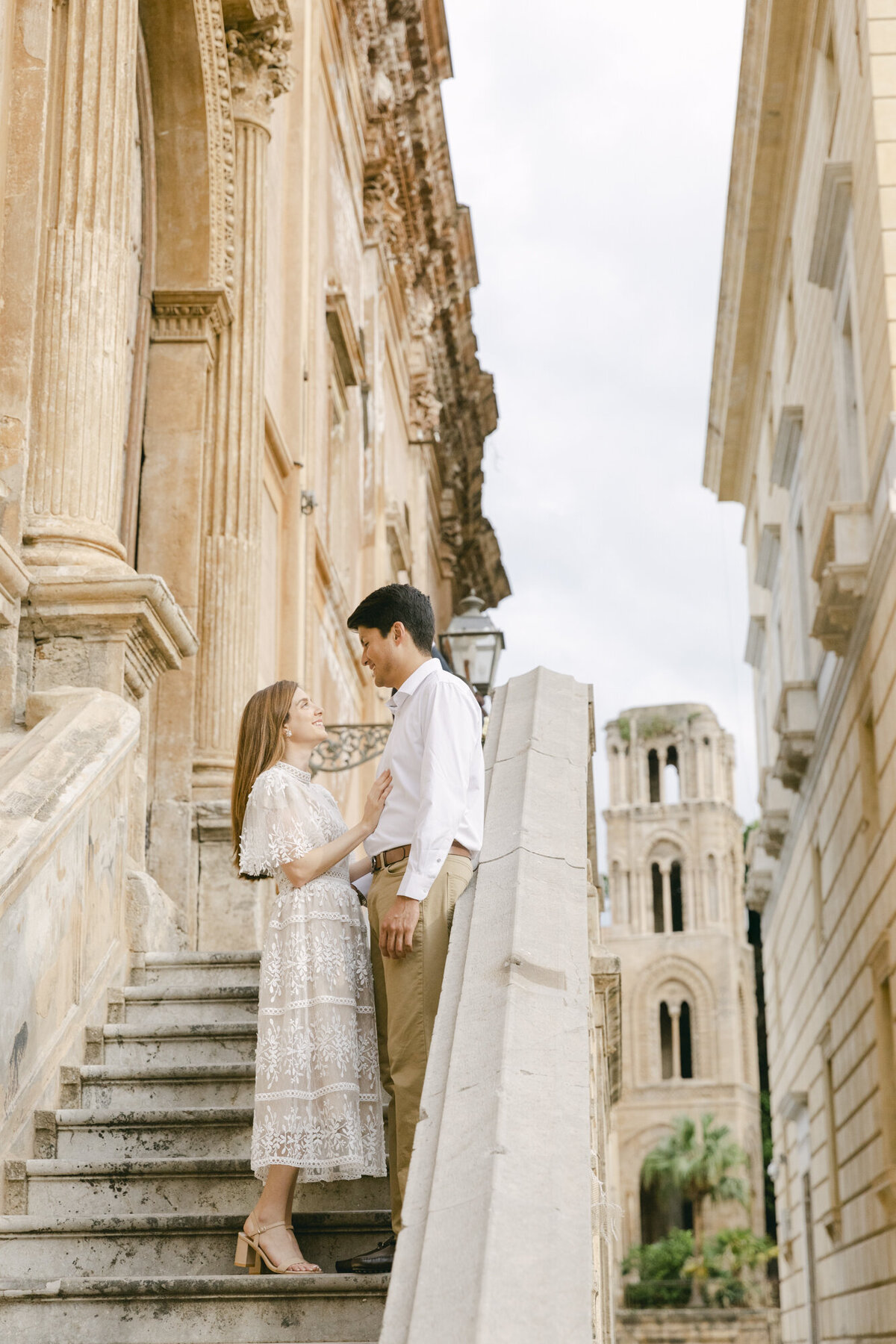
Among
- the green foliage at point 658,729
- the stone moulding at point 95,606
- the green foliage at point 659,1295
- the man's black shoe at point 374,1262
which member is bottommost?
the green foliage at point 659,1295

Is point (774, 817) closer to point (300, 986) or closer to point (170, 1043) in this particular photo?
point (170, 1043)

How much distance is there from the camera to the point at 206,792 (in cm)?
950

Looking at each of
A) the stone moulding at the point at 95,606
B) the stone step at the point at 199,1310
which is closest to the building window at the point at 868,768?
the stone moulding at the point at 95,606

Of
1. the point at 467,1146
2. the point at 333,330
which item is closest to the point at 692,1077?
the point at 333,330

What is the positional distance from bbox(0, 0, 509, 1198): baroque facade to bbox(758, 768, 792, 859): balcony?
7.66 m

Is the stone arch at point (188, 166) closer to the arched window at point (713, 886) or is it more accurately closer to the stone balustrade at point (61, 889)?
the stone balustrade at point (61, 889)

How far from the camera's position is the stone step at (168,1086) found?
18.6ft

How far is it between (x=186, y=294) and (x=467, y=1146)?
7546 millimetres

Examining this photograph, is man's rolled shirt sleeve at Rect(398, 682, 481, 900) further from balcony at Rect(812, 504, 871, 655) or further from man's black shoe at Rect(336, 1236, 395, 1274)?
balcony at Rect(812, 504, 871, 655)

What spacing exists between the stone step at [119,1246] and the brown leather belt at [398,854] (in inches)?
43.4

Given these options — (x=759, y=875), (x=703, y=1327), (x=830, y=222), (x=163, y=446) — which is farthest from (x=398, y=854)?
(x=703, y=1327)

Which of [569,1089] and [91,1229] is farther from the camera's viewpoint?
[91,1229]

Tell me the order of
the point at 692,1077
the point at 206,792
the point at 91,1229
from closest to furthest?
the point at 91,1229 < the point at 206,792 < the point at 692,1077

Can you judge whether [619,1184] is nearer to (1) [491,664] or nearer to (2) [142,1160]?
(1) [491,664]
